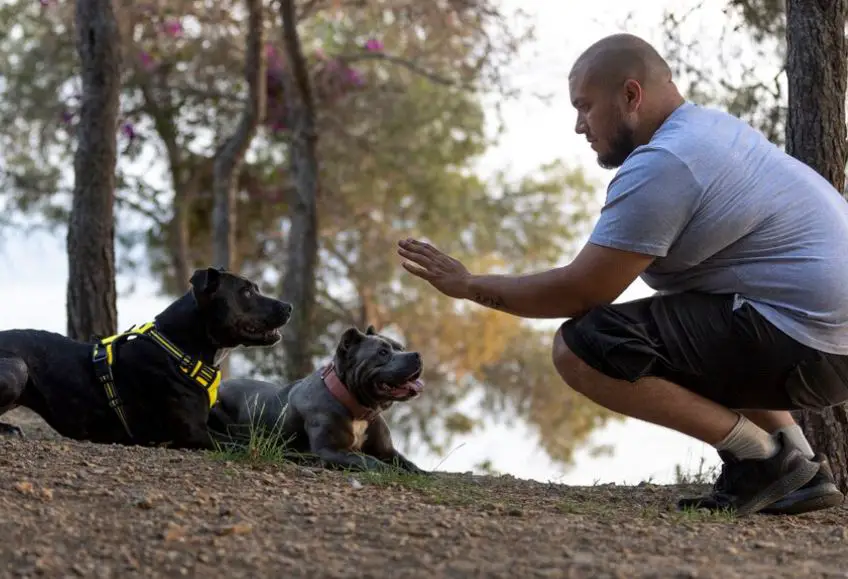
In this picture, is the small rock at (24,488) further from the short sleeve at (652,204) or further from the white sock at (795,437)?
the white sock at (795,437)

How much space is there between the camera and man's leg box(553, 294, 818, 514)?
428 cm

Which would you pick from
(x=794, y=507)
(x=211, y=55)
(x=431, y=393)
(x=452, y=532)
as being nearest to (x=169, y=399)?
(x=452, y=532)

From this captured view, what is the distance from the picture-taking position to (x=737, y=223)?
166 inches

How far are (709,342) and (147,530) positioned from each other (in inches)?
82.2

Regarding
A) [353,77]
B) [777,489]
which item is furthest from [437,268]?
[353,77]

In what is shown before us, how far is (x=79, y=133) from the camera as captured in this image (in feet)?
26.1

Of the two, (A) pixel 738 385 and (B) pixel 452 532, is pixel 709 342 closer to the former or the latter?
(A) pixel 738 385

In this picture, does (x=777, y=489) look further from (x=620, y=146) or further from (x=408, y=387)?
(x=408, y=387)

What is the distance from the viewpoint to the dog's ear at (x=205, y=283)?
588cm

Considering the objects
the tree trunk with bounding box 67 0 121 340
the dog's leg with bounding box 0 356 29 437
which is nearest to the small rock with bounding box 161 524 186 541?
the dog's leg with bounding box 0 356 29 437

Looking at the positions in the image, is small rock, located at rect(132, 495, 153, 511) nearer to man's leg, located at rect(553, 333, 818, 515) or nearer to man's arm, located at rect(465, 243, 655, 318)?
man's arm, located at rect(465, 243, 655, 318)

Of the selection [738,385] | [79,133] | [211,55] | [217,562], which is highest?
[211,55]

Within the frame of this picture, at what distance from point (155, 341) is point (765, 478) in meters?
3.00

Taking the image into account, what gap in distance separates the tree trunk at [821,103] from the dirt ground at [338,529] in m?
0.61
